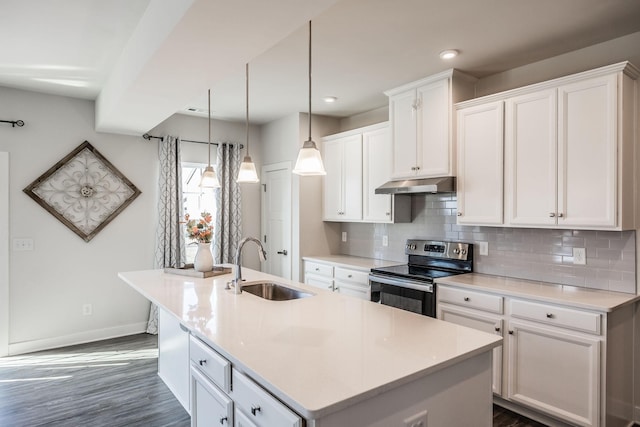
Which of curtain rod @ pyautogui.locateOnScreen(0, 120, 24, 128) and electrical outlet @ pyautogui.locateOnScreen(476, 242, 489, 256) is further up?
curtain rod @ pyautogui.locateOnScreen(0, 120, 24, 128)

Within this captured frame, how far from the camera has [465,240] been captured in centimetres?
355

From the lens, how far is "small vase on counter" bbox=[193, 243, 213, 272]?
325 cm

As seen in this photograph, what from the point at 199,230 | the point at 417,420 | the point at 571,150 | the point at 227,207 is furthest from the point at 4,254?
the point at 571,150

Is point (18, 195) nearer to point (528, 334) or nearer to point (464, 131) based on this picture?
point (464, 131)

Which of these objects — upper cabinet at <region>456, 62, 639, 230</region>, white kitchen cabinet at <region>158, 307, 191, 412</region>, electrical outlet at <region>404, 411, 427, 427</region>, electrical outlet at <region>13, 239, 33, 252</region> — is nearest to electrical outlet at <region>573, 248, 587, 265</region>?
upper cabinet at <region>456, 62, 639, 230</region>

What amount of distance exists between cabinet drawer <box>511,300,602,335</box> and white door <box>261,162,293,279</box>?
2783 millimetres

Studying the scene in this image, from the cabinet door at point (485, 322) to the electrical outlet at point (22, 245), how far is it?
4090mm

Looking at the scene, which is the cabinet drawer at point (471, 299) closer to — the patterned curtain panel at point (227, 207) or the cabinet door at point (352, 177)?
the cabinet door at point (352, 177)

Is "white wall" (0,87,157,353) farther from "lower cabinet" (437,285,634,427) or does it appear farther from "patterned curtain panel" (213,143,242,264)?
"lower cabinet" (437,285,634,427)

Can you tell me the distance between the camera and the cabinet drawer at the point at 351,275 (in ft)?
12.7

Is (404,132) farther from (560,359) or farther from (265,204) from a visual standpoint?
(265,204)

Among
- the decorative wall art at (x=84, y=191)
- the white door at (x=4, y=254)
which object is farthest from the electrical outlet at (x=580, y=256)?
the white door at (x=4, y=254)

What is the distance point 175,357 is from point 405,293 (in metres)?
1.91

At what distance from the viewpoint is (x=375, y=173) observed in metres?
4.14
